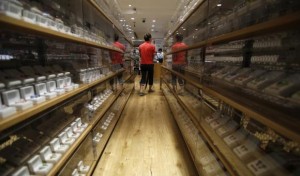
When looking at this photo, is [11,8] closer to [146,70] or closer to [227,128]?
[227,128]

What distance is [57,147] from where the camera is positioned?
4.32 feet

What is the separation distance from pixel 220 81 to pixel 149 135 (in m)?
1.45

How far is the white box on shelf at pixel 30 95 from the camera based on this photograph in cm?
101

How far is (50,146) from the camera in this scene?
1269 millimetres

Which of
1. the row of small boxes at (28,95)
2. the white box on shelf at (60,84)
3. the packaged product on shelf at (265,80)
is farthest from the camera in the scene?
the white box on shelf at (60,84)

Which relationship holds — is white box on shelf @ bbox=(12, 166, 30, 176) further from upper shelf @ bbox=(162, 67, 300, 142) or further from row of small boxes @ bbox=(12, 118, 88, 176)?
upper shelf @ bbox=(162, 67, 300, 142)

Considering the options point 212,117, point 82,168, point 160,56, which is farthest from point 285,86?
point 160,56

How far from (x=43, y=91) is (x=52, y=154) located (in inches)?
16.1

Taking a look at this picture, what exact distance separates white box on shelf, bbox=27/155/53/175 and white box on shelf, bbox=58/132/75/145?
27cm

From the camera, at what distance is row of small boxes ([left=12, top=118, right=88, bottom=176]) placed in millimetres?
1030

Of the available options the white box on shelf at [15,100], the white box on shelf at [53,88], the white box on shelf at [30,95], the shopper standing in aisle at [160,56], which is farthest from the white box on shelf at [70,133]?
the shopper standing in aisle at [160,56]

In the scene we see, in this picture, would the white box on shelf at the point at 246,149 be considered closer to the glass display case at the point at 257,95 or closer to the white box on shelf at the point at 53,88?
the glass display case at the point at 257,95

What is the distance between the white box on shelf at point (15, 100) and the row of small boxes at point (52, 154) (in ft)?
1.08

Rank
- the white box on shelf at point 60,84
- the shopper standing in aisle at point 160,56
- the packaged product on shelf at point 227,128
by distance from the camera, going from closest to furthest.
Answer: the white box on shelf at point 60,84, the packaged product on shelf at point 227,128, the shopper standing in aisle at point 160,56
